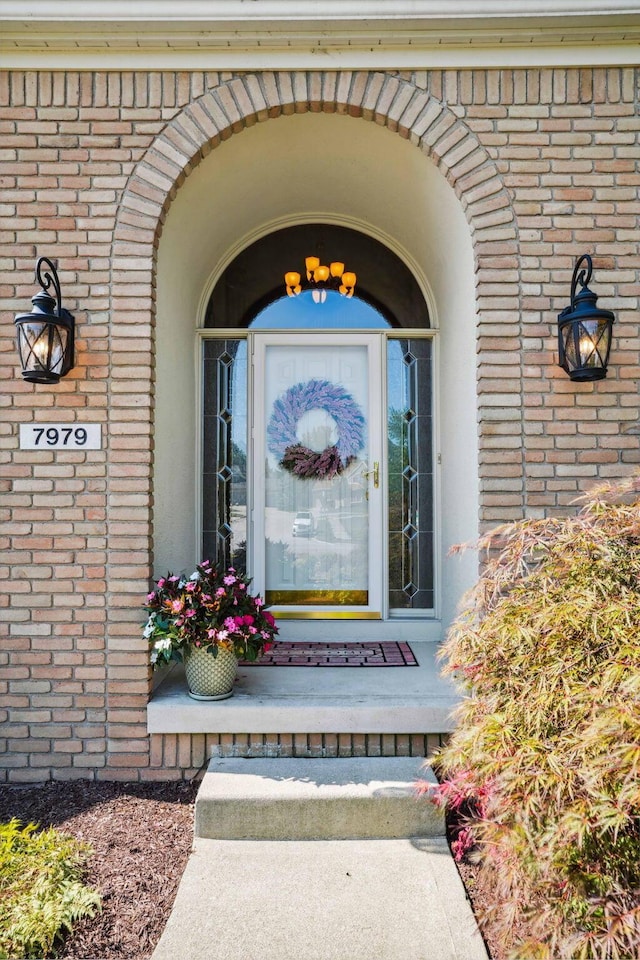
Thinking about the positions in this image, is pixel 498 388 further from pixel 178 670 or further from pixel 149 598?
pixel 178 670

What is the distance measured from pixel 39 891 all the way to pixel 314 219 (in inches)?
159

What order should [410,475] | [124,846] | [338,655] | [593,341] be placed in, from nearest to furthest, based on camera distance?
1. [124,846]
2. [593,341]
3. [338,655]
4. [410,475]

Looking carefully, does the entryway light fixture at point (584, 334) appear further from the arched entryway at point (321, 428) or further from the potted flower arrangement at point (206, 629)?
the potted flower arrangement at point (206, 629)

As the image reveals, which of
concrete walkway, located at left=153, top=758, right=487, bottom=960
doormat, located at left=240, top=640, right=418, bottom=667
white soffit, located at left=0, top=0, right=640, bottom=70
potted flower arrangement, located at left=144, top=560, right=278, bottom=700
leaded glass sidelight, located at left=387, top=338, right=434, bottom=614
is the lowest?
concrete walkway, located at left=153, top=758, right=487, bottom=960

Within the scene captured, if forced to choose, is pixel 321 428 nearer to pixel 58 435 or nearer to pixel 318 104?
pixel 58 435

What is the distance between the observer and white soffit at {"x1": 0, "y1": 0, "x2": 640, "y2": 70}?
8.90 ft

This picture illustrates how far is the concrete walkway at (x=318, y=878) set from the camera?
1.85m

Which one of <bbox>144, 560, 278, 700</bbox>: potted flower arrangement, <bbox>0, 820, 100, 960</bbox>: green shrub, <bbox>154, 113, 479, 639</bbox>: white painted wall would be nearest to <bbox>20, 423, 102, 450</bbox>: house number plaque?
<bbox>154, 113, 479, 639</bbox>: white painted wall

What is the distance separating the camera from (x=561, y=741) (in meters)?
1.64

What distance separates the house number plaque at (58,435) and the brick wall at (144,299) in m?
0.05

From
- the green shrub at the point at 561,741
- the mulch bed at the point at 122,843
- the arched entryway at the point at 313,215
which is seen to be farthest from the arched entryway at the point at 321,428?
the green shrub at the point at 561,741

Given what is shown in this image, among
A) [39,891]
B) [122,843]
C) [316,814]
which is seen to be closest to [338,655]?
[316,814]

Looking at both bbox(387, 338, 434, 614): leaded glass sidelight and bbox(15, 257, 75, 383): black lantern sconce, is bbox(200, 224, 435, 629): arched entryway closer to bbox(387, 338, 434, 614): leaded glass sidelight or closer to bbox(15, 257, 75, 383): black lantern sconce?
bbox(387, 338, 434, 614): leaded glass sidelight

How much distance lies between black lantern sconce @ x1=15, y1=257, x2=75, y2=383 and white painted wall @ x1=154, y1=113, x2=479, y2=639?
0.50 meters
